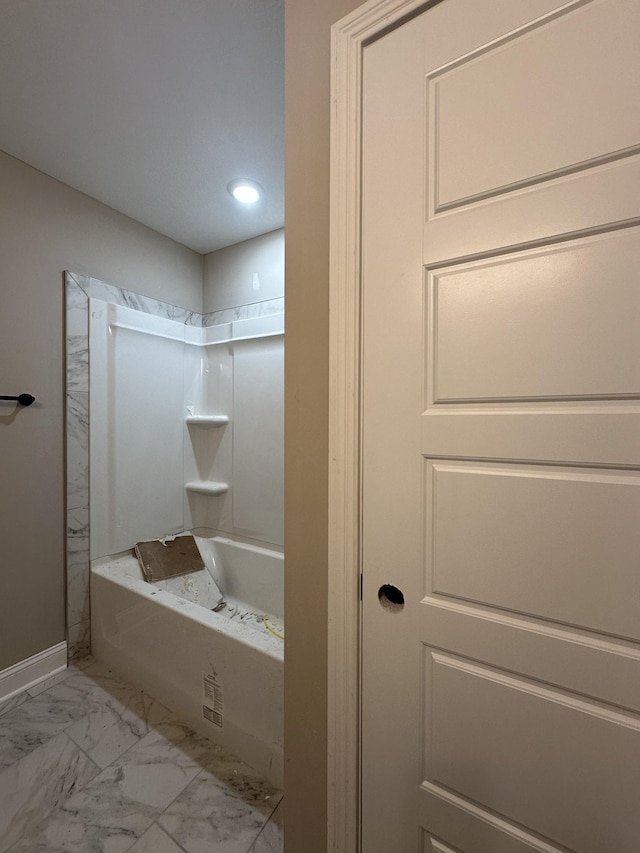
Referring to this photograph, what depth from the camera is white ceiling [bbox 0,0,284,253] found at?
111 cm

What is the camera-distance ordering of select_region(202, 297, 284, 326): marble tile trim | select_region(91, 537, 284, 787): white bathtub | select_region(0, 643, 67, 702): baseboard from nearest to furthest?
select_region(91, 537, 284, 787): white bathtub → select_region(0, 643, 67, 702): baseboard → select_region(202, 297, 284, 326): marble tile trim

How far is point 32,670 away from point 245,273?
2500 mm

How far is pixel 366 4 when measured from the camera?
31.3 inches

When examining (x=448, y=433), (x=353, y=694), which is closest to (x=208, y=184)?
(x=448, y=433)

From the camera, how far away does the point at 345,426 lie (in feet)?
2.71

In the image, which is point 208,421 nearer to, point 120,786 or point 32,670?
point 32,670

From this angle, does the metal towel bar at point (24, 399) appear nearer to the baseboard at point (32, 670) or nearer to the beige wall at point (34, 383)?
the beige wall at point (34, 383)

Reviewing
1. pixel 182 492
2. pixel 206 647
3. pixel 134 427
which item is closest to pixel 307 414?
pixel 206 647

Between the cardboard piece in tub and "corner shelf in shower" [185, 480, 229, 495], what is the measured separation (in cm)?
32

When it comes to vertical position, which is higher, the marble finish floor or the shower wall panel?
the shower wall panel

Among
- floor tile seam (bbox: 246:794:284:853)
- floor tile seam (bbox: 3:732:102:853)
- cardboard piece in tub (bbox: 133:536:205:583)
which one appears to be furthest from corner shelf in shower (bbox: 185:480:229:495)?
floor tile seam (bbox: 246:794:284:853)

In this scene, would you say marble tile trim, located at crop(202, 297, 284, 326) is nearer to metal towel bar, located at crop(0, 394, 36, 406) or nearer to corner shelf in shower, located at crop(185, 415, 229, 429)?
corner shelf in shower, located at crop(185, 415, 229, 429)

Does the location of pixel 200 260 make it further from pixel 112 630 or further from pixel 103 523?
pixel 112 630

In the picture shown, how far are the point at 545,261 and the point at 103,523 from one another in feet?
7.51
